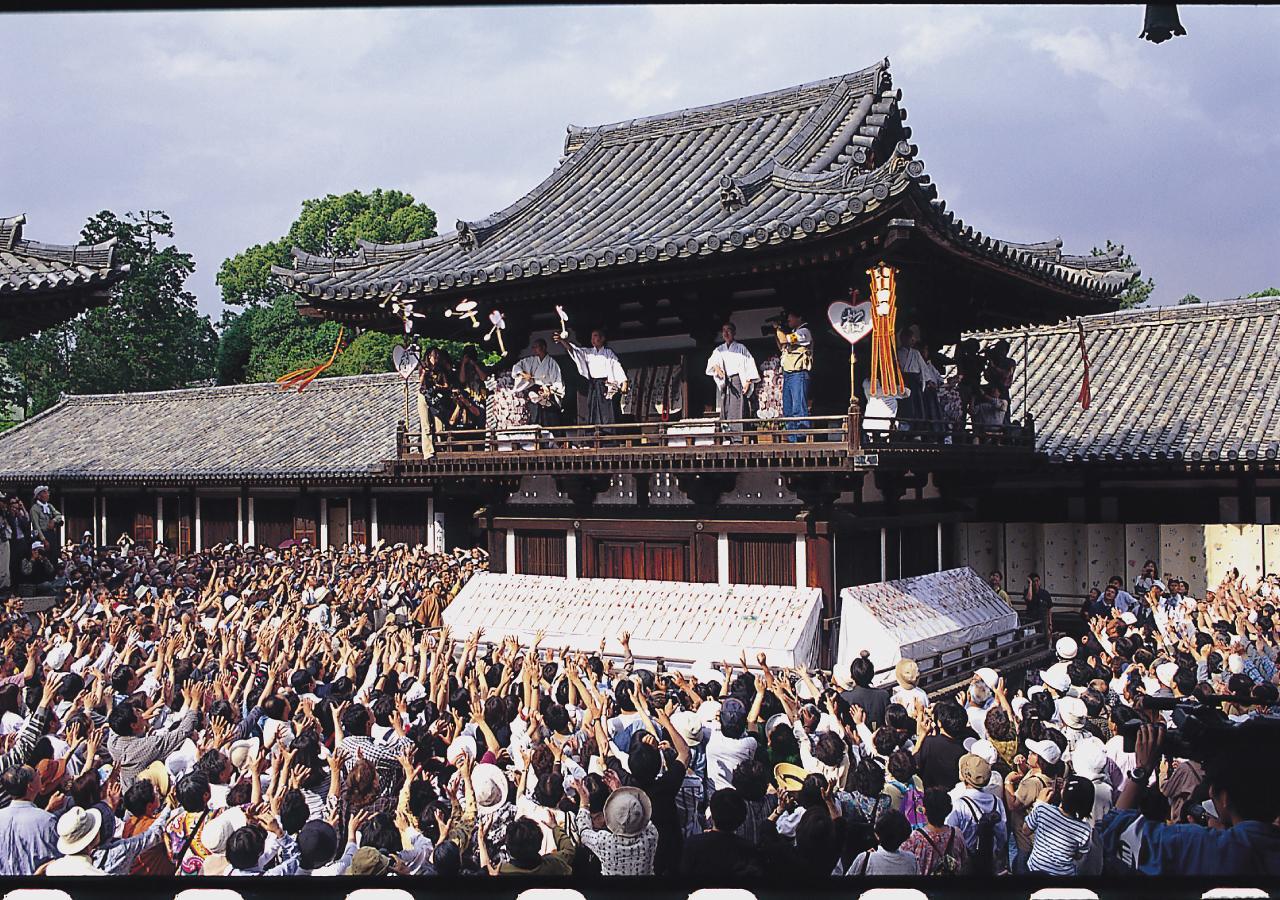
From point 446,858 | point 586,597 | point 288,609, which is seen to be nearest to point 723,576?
point 586,597

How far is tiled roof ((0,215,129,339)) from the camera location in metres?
13.2

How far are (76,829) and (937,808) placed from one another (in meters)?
4.78

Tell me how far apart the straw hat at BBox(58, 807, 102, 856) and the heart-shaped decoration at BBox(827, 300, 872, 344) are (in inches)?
387

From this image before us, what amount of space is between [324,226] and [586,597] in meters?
34.8

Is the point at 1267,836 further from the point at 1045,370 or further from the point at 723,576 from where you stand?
the point at 1045,370

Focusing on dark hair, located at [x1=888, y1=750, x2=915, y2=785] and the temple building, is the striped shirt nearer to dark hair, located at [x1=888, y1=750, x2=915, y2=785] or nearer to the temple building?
dark hair, located at [x1=888, y1=750, x2=915, y2=785]

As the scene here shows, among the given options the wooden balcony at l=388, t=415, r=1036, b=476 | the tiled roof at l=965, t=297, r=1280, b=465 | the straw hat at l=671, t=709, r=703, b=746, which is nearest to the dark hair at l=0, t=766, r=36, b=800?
the straw hat at l=671, t=709, r=703, b=746

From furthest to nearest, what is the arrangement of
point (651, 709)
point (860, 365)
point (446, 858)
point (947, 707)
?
point (860, 365), point (651, 709), point (947, 707), point (446, 858)

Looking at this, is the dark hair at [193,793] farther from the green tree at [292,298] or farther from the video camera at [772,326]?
the green tree at [292,298]

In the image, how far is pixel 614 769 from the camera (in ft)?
21.3

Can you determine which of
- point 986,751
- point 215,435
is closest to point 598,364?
point 986,751

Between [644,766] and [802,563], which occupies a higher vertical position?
[802,563]

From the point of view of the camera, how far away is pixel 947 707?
7.23 m

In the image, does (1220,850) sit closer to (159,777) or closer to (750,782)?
(750,782)
